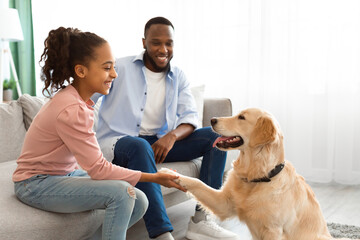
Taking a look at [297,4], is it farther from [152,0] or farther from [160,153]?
[160,153]

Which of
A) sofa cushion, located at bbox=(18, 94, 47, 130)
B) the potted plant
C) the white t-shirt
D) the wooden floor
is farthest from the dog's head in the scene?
the potted plant

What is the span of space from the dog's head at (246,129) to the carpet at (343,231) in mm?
951

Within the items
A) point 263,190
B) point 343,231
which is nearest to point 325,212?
point 343,231

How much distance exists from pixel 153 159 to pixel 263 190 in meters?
0.54

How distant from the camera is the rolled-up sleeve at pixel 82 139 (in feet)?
4.61

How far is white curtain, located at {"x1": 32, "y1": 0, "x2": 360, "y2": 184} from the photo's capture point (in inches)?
131

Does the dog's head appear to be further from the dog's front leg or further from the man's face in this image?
the man's face

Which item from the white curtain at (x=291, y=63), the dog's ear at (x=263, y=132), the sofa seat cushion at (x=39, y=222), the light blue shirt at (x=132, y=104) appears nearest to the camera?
the sofa seat cushion at (x=39, y=222)

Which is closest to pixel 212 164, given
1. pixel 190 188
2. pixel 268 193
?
pixel 190 188

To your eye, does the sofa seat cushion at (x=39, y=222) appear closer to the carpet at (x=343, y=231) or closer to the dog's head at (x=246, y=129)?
the dog's head at (x=246, y=129)

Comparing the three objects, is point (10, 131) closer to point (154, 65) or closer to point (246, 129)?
point (154, 65)

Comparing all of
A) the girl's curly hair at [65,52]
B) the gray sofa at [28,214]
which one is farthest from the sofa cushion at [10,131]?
the girl's curly hair at [65,52]

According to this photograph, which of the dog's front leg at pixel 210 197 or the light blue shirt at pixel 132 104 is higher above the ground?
the light blue shirt at pixel 132 104

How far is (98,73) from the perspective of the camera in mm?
1529
